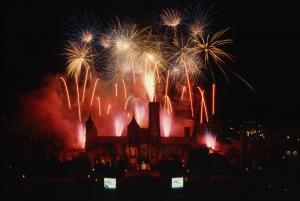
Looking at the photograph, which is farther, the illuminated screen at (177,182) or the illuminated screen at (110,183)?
the illuminated screen at (110,183)

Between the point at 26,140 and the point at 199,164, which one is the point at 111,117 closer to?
the point at 26,140

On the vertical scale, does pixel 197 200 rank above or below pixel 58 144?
below

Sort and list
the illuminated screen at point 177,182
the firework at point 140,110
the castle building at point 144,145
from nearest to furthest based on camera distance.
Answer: the illuminated screen at point 177,182 → the castle building at point 144,145 → the firework at point 140,110

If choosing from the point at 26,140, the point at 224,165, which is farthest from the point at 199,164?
the point at 26,140

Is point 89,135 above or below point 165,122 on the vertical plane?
below

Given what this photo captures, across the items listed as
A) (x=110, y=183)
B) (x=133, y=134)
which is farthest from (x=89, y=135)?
(x=110, y=183)

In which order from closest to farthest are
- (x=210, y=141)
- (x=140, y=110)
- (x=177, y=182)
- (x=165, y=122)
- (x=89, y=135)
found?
(x=177, y=182) → (x=210, y=141) → (x=89, y=135) → (x=165, y=122) → (x=140, y=110)

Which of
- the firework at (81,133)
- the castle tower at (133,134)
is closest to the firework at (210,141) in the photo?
the castle tower at (133,134)

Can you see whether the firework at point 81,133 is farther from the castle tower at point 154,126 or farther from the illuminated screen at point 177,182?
the illuminated screen at point 177,182

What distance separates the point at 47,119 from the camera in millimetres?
86188

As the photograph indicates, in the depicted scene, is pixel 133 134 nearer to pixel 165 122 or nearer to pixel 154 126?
pixel 154 126

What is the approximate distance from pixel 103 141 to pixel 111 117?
19.0 metres

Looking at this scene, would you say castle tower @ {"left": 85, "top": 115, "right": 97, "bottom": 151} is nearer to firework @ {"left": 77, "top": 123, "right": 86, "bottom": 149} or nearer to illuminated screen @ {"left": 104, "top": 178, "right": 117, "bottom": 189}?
firework @ {"left": 77, "top": 123, "right": 86, "bottom": 149}

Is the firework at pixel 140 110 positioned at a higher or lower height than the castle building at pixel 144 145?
higher
